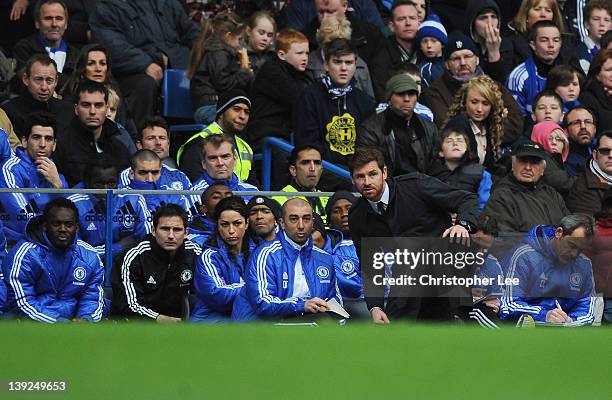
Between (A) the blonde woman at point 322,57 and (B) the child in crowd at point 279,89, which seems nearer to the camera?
(B) the child in crowd at point 279,89

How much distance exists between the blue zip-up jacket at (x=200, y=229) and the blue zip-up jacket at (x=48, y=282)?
2.39 feet

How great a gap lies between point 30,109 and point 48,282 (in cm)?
243

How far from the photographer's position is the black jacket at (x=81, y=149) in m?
11.1

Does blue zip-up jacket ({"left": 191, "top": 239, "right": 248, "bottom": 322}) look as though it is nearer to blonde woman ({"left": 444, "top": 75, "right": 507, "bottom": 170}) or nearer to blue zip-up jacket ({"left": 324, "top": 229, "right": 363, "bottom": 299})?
blue zip-up jacket ({"left": 324, "top": 229, "right": 363, "bottom": 299})

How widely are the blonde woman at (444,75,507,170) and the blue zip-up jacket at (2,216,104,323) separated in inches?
149

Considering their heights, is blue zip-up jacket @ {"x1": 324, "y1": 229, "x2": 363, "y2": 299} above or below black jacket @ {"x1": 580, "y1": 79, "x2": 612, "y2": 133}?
below

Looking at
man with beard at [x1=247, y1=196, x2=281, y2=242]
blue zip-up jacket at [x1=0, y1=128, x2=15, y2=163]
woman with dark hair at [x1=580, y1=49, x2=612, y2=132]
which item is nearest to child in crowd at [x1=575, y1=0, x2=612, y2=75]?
woman with dark hair at [x1=580, y1=49, x2=612, y2=132]

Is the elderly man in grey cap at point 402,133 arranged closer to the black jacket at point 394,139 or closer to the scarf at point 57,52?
the black jacket at point 394,139

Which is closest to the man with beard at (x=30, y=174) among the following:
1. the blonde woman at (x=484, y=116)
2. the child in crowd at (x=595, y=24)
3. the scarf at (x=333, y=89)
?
the scarf at (x=333, y=89)

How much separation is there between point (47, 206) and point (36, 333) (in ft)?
6.94

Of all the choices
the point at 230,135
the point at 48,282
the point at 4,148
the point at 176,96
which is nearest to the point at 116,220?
the point at 48,282

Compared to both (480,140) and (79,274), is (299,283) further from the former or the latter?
(480,140)

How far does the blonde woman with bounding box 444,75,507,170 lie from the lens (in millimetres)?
12016

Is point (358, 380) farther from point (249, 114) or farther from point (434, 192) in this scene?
point (249, 114)
